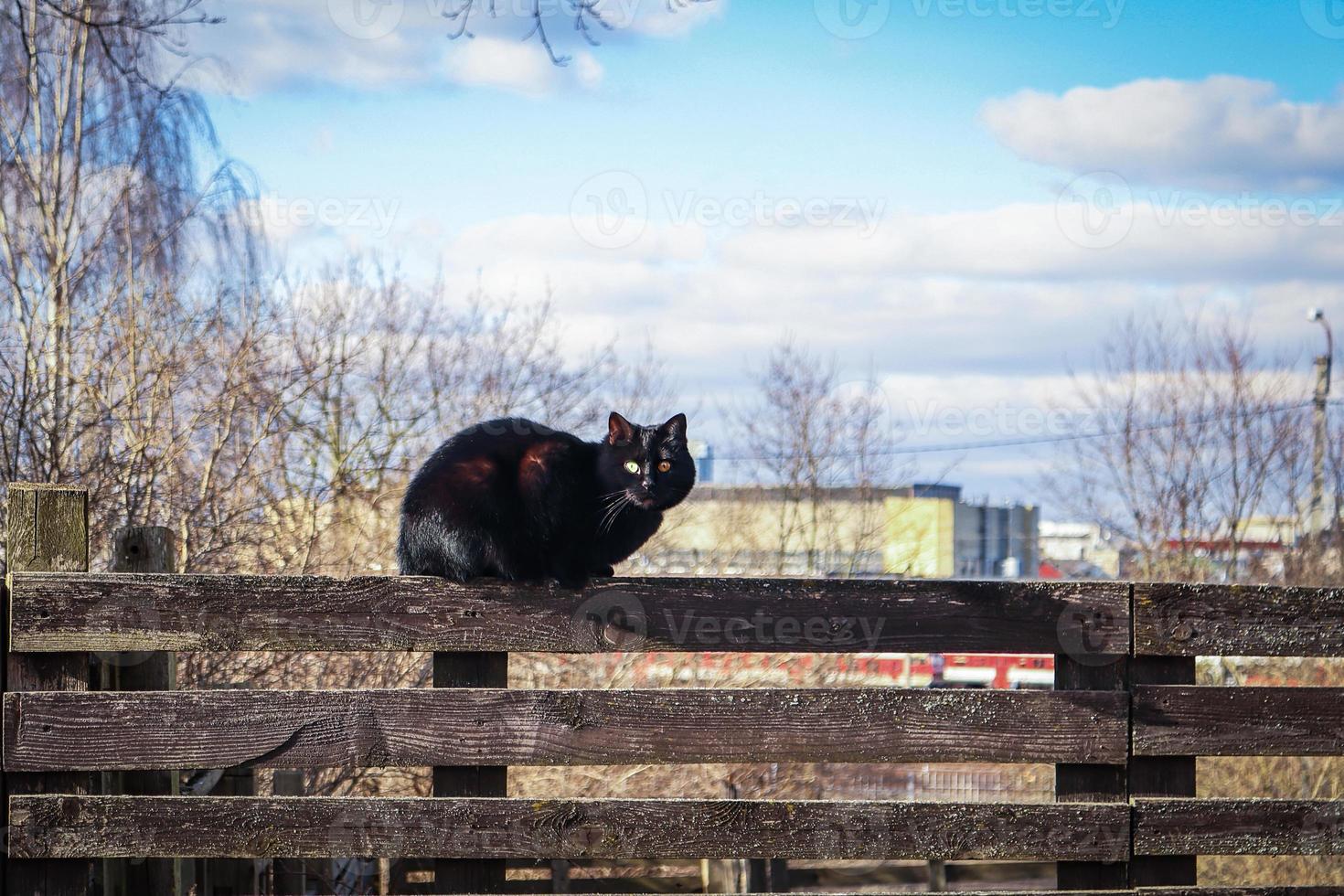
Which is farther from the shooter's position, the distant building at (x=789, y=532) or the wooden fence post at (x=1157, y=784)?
the distant building at (x=789, y=532)

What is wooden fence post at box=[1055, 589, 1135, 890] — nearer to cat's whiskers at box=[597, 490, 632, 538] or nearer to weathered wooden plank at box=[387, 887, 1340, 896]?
weathered wooden plank at box=[387, 887, 1340, 896]

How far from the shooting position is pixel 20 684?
9.63 feet

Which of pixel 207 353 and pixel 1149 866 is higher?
pixel 207 353

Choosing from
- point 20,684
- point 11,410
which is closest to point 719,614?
point 20,684

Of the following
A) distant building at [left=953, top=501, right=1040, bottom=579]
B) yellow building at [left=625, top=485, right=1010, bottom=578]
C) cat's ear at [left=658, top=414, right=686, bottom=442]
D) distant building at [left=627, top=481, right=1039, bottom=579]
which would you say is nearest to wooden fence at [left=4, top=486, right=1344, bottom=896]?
cat's ear at [left=658, top=414, right=686, bottom=442]

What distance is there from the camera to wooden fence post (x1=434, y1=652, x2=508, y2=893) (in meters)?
2.99

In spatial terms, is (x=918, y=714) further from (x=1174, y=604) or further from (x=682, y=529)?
(x=682, y=529)

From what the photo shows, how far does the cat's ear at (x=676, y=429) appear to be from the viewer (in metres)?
3.97

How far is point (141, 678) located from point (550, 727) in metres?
1.38

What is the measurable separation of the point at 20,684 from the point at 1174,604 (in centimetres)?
303

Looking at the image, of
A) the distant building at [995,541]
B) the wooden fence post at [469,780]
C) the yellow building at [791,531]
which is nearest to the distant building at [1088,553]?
the distant building at [995,541]

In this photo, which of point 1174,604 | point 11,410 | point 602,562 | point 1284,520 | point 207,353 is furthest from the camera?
point 1284,520

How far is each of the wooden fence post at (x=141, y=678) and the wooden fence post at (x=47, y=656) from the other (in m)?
0.39

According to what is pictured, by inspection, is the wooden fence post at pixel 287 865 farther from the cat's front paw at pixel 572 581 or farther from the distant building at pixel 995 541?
the distant building at pixel 995 541
